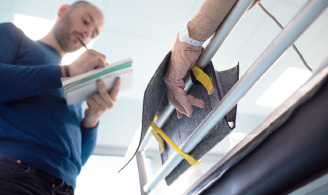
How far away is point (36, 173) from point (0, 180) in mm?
89

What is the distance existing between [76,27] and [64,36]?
0.25 feet

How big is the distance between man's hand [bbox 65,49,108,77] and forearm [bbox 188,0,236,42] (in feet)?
1.54

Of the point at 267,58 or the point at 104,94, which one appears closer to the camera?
Answer: the point at 267,58

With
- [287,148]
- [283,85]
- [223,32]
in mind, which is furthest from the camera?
[283,85]

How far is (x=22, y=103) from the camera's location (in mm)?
794

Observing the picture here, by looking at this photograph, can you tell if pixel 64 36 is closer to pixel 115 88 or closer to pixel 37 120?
pixel 115 88

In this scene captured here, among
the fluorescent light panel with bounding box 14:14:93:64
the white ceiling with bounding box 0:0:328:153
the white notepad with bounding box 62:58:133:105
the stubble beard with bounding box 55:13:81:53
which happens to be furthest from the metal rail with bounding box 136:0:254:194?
the fluorescent light panel with bounding box 14:14:93:64

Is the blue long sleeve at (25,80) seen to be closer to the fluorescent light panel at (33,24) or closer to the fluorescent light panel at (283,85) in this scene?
the fluorescent light panel at (33,24)

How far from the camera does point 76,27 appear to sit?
1.21 meters

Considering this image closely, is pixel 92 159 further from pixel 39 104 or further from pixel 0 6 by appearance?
pixel 39 104

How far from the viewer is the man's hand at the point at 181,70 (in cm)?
57

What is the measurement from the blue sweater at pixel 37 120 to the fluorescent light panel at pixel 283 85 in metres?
2.32

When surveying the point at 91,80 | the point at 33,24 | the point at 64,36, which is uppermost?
the point at 91,80

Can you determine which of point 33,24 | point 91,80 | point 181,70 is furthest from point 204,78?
point 33,24
